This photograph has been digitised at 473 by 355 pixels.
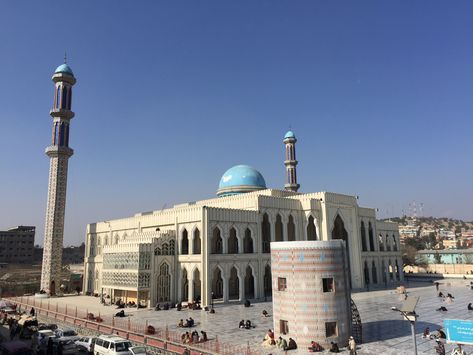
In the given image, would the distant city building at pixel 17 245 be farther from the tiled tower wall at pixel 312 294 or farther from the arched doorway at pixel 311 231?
the tiled tower wall at pixel 312 294

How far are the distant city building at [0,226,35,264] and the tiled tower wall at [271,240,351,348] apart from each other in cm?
10505

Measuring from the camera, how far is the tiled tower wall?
1998 cm

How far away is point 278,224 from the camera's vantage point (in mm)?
47844

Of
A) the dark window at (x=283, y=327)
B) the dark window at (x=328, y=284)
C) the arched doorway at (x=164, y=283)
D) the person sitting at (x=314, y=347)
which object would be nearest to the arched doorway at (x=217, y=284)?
the arched doorway at (x=164, y=283)

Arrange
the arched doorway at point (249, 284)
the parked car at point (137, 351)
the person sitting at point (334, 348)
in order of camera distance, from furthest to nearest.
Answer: the arched doorway at point (249, 284)
the person sitting at point (334, 348)
the parked car at point (137, 351)

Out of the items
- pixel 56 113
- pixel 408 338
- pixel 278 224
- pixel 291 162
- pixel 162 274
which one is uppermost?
pixel 56 113

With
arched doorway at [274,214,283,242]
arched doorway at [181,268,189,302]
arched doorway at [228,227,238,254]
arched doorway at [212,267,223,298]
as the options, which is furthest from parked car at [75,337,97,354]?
arched doorway at [274,214,283,242]

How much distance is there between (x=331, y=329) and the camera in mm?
20109

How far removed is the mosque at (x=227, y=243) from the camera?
37.2m

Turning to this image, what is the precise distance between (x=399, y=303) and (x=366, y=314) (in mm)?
7357

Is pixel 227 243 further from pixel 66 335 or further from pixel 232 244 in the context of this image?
pixel 66 335

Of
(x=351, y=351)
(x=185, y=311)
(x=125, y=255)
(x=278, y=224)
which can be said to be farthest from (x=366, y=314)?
(x=125, y=255)

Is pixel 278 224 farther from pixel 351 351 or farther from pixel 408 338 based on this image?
pixel 351 351

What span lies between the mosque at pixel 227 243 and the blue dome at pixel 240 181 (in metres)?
0.14
